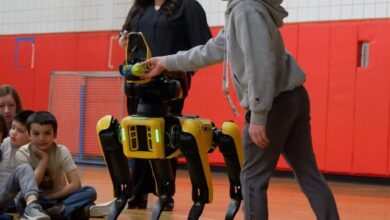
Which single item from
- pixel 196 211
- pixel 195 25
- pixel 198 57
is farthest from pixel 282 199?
pixel 198 57

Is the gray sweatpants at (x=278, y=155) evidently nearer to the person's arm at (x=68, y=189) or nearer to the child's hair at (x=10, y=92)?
the person's arm at (x=68, y=189)

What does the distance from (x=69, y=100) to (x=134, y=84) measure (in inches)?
215

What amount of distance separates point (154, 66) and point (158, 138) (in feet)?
1.16

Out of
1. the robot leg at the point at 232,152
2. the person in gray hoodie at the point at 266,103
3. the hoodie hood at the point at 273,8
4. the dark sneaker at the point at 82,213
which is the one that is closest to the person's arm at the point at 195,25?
the robot leg at the point at 232,152

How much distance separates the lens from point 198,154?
3367mm

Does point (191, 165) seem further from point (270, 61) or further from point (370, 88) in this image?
point (370, 88)

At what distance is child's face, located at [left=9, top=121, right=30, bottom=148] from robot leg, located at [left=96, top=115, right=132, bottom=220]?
31.5 inches

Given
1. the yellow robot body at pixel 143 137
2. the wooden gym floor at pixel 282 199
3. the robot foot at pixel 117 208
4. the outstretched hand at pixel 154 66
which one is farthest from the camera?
the wooden gym floor at pixel 282 199

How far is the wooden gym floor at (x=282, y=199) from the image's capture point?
4.41 m

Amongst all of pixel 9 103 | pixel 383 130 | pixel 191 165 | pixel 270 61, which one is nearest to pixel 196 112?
pixel 383 130

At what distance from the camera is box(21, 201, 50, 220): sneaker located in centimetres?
361

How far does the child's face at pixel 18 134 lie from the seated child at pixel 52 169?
109 mm

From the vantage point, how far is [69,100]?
Answer: 868 centimetres

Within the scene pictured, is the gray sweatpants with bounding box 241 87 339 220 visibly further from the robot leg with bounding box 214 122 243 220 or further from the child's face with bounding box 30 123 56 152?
the child's face with bounding box 30 123 56 152
